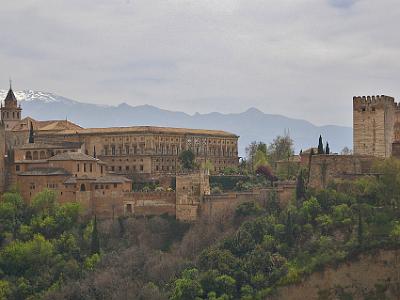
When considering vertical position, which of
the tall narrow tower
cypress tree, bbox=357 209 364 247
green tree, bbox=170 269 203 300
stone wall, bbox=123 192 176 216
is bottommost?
green tree, bbox=170 269 203 300

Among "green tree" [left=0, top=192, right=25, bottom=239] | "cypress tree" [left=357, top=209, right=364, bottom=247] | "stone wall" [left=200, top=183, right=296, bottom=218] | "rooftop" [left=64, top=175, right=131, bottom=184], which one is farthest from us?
"rooftop" [left=64, top=175, right=131, bottom=184]

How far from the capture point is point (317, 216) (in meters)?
50.3

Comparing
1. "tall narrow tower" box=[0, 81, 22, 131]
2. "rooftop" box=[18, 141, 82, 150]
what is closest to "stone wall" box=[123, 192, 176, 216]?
"rooftop" box=[18, 141, 82, 150]

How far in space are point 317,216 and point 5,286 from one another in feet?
60.2

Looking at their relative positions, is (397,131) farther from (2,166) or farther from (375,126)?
(2,166)

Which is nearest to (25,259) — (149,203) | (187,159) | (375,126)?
(149,203)

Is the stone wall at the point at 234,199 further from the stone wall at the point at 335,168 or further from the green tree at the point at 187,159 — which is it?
the green tree at the point at 187,159

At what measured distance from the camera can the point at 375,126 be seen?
5516 centimetres

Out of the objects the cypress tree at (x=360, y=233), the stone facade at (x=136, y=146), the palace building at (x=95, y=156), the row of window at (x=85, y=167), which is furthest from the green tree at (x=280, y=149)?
the cypress tree at (x=360, y=233)

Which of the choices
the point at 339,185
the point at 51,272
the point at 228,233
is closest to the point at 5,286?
the point at 51,272

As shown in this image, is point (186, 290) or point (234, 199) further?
point (234, 199)

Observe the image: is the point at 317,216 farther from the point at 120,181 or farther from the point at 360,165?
the point at 120,181

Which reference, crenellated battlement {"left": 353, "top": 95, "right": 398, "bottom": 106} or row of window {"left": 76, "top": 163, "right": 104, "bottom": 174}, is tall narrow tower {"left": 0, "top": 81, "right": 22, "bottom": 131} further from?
crenellated battlement {"left": 353, "top": 95, "right": 398, "bottom": 106}

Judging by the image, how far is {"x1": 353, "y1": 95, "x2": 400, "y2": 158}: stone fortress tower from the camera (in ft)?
180
